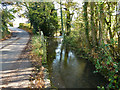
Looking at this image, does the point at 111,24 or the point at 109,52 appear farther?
the point at 111,24

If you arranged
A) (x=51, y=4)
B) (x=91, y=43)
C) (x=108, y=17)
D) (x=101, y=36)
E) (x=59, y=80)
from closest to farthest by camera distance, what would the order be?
(x=59, y=80) < (x=108, y=17) < (x=101, y=36) < (x=91, y=43) < (x=51, y=4)

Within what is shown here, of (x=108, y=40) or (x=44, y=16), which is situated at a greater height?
(x=44, y=16)

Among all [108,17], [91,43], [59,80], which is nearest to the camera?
[59,80]

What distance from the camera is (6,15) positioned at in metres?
4.46

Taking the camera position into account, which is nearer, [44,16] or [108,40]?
[108,40]

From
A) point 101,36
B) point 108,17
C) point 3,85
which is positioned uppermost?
point 108,17

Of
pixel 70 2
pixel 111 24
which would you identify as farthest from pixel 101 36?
pixel 70 2

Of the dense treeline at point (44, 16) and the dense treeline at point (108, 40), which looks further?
the dense treeline at point (44, 16)

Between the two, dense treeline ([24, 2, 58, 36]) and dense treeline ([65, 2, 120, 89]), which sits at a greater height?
dense treeline ([24, 2, 58, 36])

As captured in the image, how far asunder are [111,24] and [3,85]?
15.6 ft

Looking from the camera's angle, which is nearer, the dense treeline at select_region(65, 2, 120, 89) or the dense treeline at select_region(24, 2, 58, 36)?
the dense treeline at select_region(65, 2, 120, 89)

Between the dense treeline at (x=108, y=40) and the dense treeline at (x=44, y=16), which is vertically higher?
the dense treeline at (x=44, y=16)

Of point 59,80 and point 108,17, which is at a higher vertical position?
point 108,17

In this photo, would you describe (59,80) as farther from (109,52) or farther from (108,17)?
(108,17)
